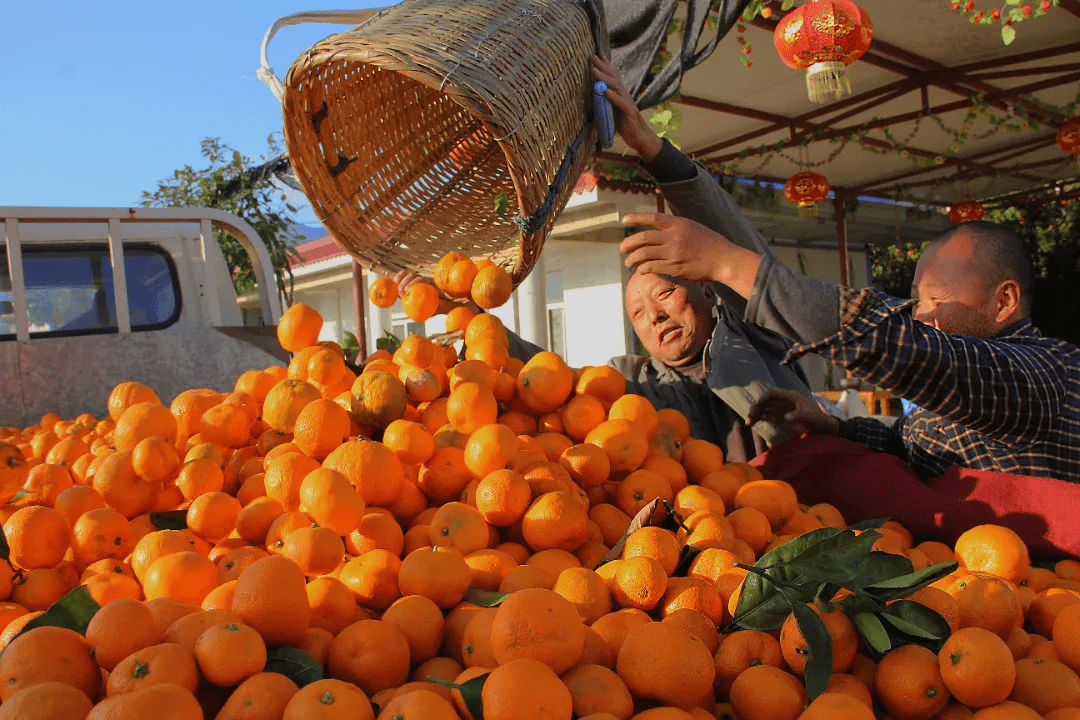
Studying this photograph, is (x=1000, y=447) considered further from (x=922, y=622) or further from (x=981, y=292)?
(x=922, y=622)

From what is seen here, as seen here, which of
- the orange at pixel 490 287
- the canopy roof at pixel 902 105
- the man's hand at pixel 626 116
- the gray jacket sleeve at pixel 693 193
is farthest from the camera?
the canopy roof at pixel 902 105

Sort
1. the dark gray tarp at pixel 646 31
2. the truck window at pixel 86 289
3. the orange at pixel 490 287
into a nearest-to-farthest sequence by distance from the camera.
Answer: the orange at pixel 490 287, the dark gray tarp at pixel 646 31, the truck window at pixel 86 289

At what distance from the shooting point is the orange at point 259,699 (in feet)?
2.90

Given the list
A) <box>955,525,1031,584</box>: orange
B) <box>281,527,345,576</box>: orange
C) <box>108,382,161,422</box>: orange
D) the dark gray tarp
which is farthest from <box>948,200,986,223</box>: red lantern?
<box>281,527,345,576</box>: orange

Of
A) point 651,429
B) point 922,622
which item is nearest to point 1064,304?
point 651,429

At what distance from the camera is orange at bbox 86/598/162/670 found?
3.15ft

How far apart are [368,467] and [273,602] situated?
0.44 meters

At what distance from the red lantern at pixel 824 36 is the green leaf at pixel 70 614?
422cm

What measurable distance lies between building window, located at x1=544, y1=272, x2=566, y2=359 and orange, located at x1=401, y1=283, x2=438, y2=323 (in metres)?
9.68

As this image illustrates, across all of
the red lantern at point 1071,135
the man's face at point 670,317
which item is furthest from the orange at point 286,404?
the red lantern at point 1071,135

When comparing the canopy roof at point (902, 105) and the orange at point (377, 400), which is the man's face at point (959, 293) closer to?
the orange at point (377, 400)

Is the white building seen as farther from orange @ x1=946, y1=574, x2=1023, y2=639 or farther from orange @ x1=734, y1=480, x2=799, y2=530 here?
orange @ x1=946, y1=574, x2=1023, y2=639

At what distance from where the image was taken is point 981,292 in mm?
1893

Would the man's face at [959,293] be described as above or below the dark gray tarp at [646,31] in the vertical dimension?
below
